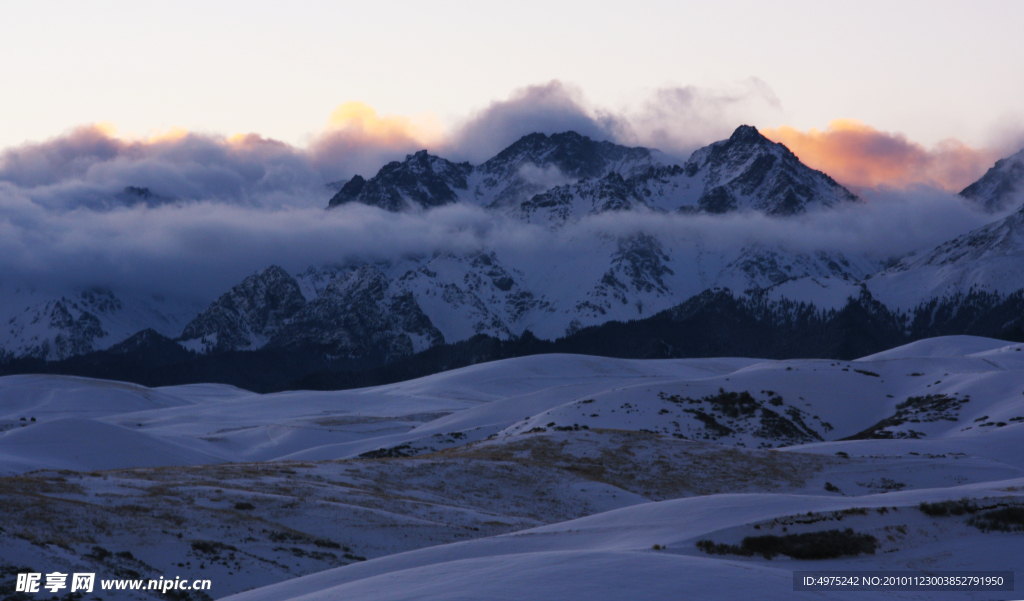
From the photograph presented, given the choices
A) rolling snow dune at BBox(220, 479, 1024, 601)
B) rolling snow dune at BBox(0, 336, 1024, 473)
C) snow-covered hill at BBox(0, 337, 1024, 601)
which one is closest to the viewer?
rolling snow dune at BBox(220, 479, 1024, 601)

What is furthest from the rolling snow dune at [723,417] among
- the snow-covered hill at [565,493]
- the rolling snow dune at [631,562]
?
the rolling snow dune at [631,562]

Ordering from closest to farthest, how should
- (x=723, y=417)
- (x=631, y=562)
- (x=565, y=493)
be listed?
(x=631, y=562) → (x=565, y=493) → (x=723, y=417)

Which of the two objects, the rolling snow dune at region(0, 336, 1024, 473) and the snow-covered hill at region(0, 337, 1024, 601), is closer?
the snow-covered hill at region(0, 337, 1024, 601)

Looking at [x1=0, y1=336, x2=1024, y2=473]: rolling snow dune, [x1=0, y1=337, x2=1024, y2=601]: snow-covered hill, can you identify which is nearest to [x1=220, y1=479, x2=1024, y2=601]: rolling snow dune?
[x1=0, y1=337, x2=1024, y2=601]: snow-covered hill

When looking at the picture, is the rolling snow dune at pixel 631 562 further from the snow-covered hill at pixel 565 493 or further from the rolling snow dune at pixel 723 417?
the rolling snow dune at pixel 723 417

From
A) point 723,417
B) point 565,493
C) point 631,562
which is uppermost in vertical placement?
point 631,562

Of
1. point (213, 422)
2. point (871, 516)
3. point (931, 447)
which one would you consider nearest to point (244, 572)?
point (871, 516)

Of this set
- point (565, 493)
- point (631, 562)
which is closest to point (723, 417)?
point (565, 493)

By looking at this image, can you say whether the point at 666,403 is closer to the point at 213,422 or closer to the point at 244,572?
the point at 244,572

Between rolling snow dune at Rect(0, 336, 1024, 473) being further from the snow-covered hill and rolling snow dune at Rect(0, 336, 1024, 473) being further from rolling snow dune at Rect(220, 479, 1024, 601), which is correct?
rolling snow dune at Rect(220, 479, 1024, 601)

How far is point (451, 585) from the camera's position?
73.8 ft

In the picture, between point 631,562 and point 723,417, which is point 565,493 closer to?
point 631,562

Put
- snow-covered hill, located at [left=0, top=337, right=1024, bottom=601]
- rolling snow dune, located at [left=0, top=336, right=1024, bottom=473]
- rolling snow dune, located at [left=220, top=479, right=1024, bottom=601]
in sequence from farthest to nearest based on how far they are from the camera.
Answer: rolling snow dune, located at [left=0, top=336, right=1024, bottom=473] → snow-covered hill, located at [left=0, top=337, right=1024, bottom=601] → rolling snow dune, located at [left=220, top=479, right=1024, bottom=601]

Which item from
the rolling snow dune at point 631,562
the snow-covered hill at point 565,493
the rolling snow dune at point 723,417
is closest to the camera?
the rolling snow dune at point 631,562
